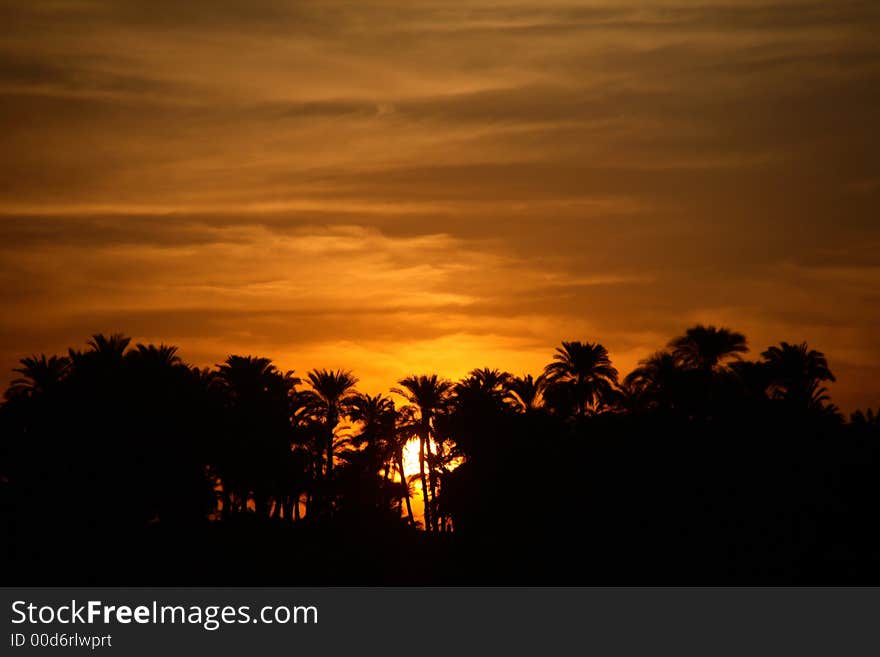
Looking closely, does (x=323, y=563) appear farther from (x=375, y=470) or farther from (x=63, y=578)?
(x=375, y=470)

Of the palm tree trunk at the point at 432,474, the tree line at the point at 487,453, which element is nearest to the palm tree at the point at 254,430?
the tree line at the point at 487,453

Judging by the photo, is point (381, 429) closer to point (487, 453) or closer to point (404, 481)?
point (404, 481)

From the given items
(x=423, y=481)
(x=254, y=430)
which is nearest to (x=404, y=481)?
(x=423, y=481)

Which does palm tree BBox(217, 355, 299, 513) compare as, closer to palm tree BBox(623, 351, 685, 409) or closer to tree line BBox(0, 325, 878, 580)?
tree line BBox(0, 325, 878, 580)

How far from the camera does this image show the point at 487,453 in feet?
227

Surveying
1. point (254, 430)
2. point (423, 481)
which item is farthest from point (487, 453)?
point (423, 481)

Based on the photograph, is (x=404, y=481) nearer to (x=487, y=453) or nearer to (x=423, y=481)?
(x=423, y=481)

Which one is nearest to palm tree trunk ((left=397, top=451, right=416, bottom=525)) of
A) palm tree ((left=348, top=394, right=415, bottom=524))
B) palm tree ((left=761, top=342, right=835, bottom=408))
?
palm tree ((left=348, top=394, right=415, bottom=524))

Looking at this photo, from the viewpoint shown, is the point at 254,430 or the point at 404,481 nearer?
the point at 254,430

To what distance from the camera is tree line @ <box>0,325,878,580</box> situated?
57000mm

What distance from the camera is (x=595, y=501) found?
61094 mm

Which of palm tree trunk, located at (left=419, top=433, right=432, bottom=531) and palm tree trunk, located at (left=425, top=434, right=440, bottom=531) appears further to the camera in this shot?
palm tree trunk, located at (left=419, top=433, right=432, bottom=531)

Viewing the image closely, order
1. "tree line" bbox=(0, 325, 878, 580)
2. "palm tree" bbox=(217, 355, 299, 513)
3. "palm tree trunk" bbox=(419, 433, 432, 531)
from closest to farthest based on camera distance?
"tree line" bbox=(0, 325, 878, 580) → "palm tree" bbox=(217, 355, 299, 513) → "palm tree trunk" bbox=(419, 433, 432, 531)

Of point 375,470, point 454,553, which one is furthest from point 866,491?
point 375,470
